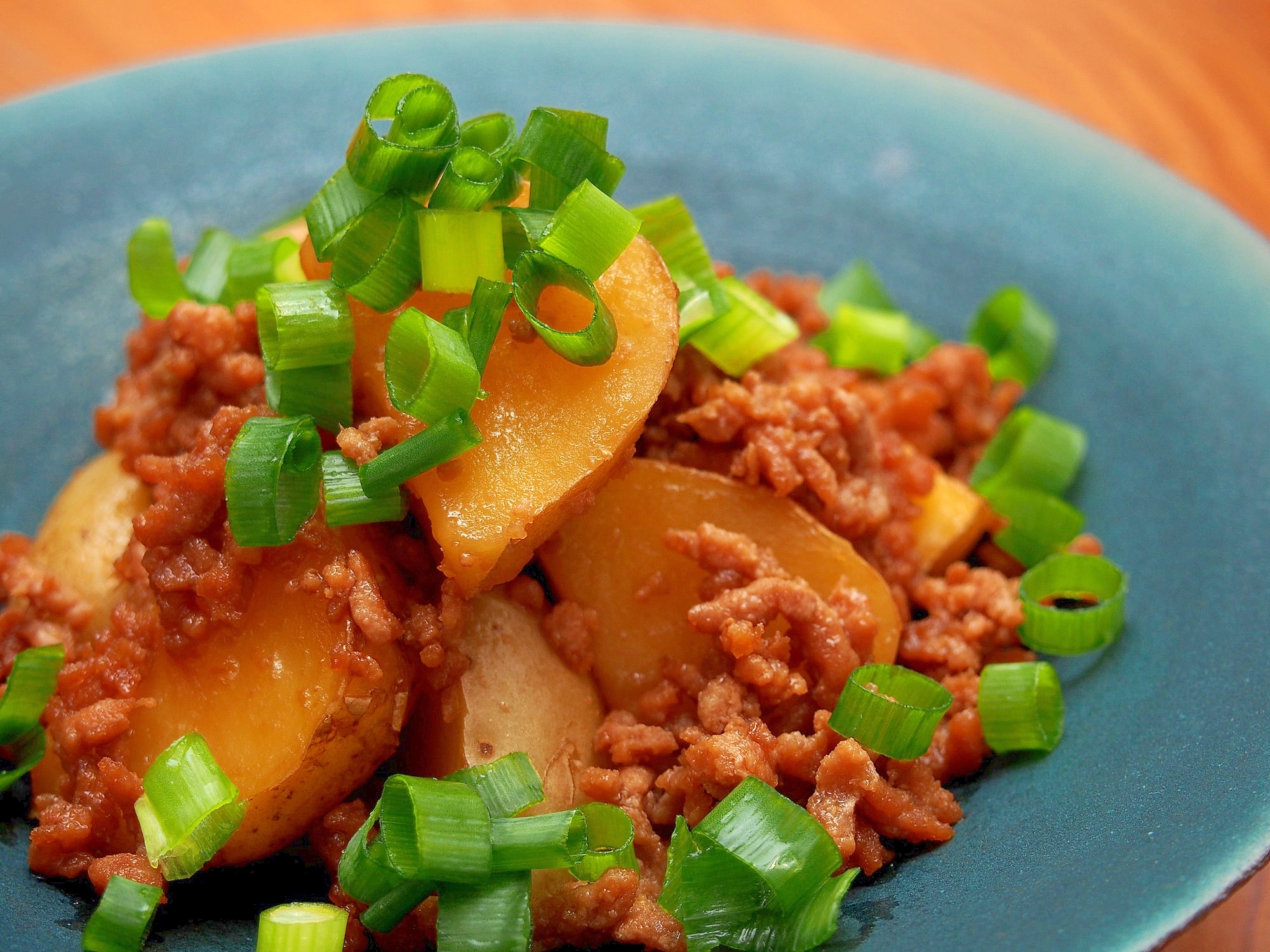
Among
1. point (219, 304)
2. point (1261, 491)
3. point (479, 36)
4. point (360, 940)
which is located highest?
point (1261, 491)

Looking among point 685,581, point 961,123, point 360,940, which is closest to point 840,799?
point 685,581

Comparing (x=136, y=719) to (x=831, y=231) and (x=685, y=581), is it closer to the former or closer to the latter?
(x=685, y=581)

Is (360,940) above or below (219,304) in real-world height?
below

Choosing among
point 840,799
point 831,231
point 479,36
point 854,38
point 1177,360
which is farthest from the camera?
point 854,38

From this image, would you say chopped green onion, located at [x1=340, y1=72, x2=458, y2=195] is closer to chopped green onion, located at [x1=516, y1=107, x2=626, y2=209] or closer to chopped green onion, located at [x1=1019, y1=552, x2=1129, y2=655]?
chopped green onion, located at [x1=516, y1=107, x2=626, y2=209]

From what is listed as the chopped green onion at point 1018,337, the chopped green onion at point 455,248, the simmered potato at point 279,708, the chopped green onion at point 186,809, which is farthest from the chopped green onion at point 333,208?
the chopped green onion at point 1018,337

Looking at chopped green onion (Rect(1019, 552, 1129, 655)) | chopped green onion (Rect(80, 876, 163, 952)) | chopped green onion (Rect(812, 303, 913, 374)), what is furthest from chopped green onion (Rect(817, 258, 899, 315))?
chopped green onion (Rect(80, 876, 163, 952))

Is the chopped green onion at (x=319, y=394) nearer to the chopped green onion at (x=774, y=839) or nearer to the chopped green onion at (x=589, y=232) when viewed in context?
the chopped green onion at (x=589, y=232)

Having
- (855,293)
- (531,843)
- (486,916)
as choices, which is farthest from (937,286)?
(486,916)

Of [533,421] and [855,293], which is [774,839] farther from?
[855,293]
